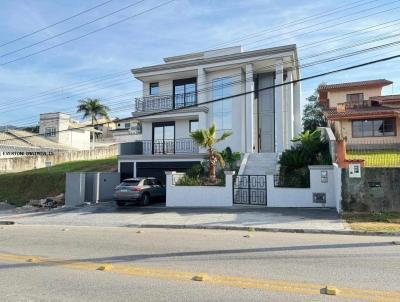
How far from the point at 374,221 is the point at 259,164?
10493 millimetres

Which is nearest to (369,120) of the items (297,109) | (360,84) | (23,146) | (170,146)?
(360,84)

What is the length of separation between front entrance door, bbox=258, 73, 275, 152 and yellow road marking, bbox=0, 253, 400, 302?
21.7 meters

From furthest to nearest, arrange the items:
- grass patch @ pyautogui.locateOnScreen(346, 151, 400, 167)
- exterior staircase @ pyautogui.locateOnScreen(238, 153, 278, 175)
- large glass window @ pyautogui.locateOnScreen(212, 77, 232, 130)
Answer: large glass window @ pyautogui.locateOnScreen(212, 77, 232, 130) → exterior staircase @ pyautogui.locateOnScreen(238, 153, 278, 175) → grass patch @ pyautogui.locateOnScreen(346, 151, 400, 167)

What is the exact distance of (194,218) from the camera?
16266 mm

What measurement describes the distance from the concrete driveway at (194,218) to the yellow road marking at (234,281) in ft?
22.1

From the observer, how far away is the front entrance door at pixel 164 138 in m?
28.8

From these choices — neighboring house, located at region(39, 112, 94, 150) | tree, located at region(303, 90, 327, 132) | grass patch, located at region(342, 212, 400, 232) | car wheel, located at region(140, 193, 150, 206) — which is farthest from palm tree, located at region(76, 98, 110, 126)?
grass patch, located at region(342, 212, 400, 232)

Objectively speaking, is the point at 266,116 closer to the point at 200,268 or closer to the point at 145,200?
the point at 145,200

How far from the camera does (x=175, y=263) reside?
809 centimetres

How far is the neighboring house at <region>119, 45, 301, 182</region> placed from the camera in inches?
1038

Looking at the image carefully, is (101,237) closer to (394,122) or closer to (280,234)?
(280,234)

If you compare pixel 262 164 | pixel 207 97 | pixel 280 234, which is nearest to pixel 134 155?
pixel 207 97

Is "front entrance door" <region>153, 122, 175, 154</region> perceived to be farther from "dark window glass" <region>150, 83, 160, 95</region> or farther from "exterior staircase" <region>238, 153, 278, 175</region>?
"exterior staircase" <region>238, 153, 278, 175</region>

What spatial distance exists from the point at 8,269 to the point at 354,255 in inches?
274
